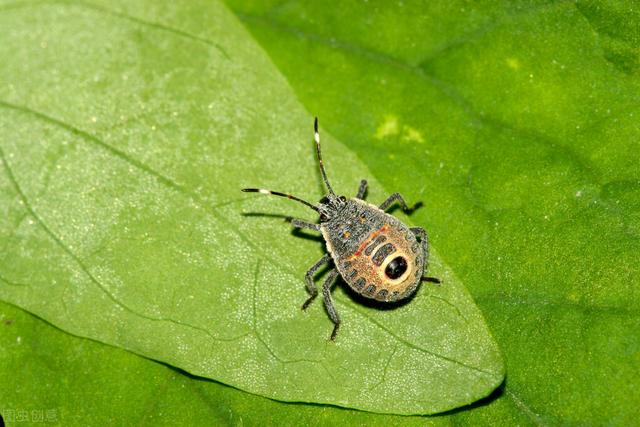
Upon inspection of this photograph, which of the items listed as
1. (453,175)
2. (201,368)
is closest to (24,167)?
(201,368)

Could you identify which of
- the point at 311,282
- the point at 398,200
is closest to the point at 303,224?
the point at 311,282

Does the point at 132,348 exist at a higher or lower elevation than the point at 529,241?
Result: lower

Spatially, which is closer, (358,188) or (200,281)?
(200,281)

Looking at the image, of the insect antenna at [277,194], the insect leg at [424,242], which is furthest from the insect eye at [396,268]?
the insect antenna at [277,194]

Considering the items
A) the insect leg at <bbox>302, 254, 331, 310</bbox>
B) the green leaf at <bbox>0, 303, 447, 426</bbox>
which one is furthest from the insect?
the green leaf at <bbox>0, 303, 447, 426</bbox>

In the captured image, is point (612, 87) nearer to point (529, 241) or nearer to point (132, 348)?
point (529, 241)

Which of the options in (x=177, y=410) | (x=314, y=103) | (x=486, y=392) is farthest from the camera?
(x=314, y=103)

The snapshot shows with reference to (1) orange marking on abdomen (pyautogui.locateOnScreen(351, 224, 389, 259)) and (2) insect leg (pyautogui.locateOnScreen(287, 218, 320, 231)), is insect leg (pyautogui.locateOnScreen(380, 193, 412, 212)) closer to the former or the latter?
(1) orange marking on abdomen (pyautogui.locateOnScreen(351, 224, 389, 259))
